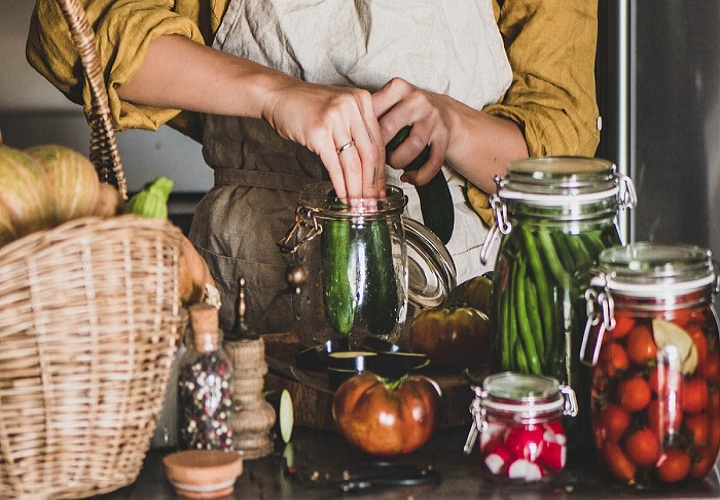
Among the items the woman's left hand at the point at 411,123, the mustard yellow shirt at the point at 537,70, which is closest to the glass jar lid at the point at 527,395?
the woman's left hand at the point at 411,123

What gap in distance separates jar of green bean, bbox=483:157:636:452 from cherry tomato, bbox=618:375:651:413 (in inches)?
3.0

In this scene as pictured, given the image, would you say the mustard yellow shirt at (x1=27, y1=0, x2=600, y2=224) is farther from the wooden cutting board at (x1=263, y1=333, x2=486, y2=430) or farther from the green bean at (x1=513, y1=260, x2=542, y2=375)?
the green bean at (x1=513, y1=260, x2=542, y2=375)

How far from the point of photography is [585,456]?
0.92 meters

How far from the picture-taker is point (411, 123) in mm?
1291

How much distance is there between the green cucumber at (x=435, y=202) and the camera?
1.27 meters

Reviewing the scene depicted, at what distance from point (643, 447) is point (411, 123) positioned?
0.58 meters

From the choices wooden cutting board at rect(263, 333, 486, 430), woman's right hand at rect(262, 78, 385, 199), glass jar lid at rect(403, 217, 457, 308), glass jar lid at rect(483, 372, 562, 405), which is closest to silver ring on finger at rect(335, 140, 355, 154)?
woman's right hand at rect(262, 78, 385, 199)

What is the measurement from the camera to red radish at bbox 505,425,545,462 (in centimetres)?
84

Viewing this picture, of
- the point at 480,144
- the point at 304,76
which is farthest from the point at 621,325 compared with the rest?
the point at 304,76

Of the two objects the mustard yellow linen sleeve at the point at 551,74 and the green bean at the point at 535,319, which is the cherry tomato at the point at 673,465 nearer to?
the green bean at the point at 535,319

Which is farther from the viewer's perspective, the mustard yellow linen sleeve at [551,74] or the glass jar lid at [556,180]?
the mustard yellow linen sleeve at [551,74]

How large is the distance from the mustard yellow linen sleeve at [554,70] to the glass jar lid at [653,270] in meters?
0.74

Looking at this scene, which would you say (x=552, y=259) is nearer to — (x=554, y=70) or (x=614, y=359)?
(x=614, y=359)

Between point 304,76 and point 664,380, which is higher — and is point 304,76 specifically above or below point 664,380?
above
